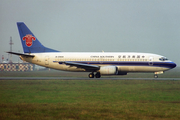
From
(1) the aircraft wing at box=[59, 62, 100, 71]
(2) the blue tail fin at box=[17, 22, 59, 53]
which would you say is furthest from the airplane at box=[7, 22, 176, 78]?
(2) the blue tail fin at box=[17, 22, 59, 53]

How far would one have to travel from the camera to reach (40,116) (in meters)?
11.9

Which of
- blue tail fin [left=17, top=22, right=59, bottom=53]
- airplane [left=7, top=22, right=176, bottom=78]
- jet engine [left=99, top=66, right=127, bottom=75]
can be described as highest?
blue tail fin [left=17, top=22, right=59, bottom=53]

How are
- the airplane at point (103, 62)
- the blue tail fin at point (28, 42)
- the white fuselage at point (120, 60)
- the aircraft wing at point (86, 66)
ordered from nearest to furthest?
the aircraft wing at point (86, 66) → the airplane at point (103, 62) → the white fuselage at point (120, 60) → the blue tail fin at point (28, 42)

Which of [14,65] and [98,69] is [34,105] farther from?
[14,65]

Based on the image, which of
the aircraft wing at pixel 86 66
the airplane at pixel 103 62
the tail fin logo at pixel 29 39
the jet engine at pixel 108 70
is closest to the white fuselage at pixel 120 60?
the airplane at pixel 103 62

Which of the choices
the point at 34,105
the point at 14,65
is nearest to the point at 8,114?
the point at 34,105

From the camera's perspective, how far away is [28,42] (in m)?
43.3

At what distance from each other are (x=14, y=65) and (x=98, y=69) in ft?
305

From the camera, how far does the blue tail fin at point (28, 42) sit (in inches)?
1703

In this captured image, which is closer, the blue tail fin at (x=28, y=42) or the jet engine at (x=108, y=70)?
the jet engine at (x=108, y=70)

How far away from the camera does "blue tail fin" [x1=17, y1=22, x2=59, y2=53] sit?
43250 millimetres

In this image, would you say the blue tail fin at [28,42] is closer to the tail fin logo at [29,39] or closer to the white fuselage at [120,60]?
the tail fin logo at [29,39]

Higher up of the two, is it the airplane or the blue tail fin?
the blue tail fin

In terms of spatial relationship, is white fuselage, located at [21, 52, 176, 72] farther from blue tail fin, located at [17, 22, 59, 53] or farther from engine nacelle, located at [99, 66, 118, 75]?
blue tail fin, located at [17, 22, 59, 53]
